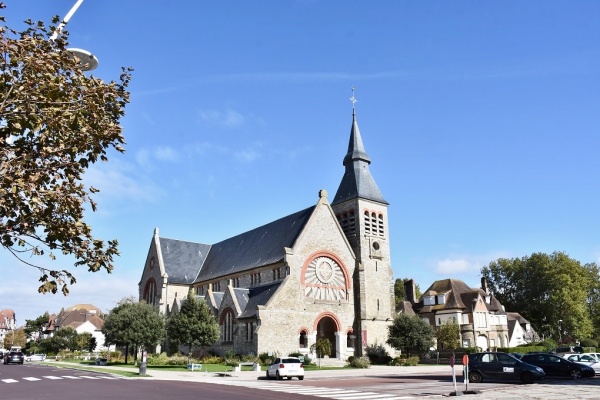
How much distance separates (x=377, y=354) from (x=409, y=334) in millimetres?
3767

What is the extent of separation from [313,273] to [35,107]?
1629 inches

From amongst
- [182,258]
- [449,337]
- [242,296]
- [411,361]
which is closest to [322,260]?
[242,296]

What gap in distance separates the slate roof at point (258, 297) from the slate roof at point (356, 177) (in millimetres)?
13399

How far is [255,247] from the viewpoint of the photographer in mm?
53656

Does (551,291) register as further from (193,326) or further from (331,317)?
(193,326)

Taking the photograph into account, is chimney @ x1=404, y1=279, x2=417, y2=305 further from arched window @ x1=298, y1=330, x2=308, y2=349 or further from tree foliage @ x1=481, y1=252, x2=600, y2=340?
arched window @ x1=298, y1=330, x2=308, y2=349

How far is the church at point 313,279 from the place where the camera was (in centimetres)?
4378

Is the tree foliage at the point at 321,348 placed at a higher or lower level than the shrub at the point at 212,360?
higher

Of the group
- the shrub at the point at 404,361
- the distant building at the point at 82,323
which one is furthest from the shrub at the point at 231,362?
the distant building at the point at 82,323

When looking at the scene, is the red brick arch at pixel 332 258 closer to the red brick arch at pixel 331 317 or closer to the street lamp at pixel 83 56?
the red brick arch at pixel 331 317

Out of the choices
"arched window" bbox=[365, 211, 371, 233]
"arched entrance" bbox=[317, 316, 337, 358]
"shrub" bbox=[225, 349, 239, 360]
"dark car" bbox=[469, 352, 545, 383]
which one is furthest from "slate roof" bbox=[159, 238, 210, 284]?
"dark car" bbox=[469, 352, 545, 383]

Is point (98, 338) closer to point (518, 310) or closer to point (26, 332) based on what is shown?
point (26, 332)

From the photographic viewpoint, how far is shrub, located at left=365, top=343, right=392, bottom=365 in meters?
47.2

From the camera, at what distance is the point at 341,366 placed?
42094 mm
